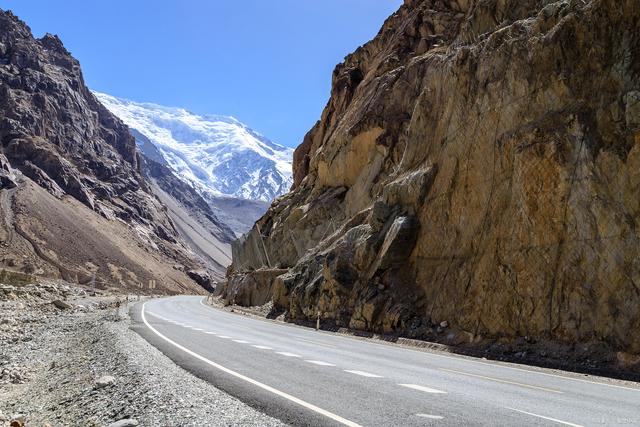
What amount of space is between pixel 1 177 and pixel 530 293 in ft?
406

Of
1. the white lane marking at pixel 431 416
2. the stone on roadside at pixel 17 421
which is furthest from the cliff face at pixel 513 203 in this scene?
the stone on roadside at pixel 17 421

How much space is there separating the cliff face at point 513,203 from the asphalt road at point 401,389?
10.5ft

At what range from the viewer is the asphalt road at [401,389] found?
23.4 ft

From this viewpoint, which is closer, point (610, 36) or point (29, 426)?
point (29, 426)

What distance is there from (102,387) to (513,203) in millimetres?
13876

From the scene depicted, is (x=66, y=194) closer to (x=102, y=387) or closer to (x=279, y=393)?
(x=102, y=387)

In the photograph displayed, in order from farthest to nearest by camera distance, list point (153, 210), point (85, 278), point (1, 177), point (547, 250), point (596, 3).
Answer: point (153, 210) < point (1, 177) < point (85, 278) < point (596, 3) < point (547, 250)

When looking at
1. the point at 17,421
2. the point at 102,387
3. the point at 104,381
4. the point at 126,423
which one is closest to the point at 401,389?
the point at 126,423

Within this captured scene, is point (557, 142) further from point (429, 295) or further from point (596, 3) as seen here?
point (429, 295)

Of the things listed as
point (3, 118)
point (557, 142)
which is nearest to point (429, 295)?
point (557, 142)

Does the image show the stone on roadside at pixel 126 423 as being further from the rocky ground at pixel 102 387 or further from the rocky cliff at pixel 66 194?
the rocky cliff at pixel 66 194

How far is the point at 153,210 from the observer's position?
595 ft

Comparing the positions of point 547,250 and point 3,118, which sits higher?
point 3,118

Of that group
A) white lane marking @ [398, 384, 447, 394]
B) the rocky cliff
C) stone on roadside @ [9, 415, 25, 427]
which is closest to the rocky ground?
stone on roadside @ [9, 415, 25, 427]
